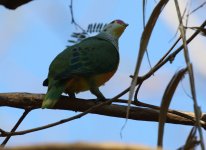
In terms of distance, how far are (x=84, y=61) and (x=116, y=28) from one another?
1219 millimetres

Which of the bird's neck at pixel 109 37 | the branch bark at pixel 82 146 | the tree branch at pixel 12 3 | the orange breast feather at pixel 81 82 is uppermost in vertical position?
the bird's neck at pixel 109 37

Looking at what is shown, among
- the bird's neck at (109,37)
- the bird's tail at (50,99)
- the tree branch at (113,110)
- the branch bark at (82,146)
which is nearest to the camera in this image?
the branch bark at (82,146)

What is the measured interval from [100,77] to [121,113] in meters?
1.11

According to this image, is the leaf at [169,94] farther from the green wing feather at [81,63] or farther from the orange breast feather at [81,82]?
the orange breast feather at [81,82]

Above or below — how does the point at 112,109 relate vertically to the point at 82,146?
above

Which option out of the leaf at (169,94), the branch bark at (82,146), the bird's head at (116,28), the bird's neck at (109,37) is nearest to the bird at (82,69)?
the bird's neck at (109,37)

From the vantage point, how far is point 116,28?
4.43 metres

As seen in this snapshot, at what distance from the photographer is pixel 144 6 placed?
1355 millimetres

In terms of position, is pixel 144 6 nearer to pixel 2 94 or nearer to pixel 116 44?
pixel 2 94

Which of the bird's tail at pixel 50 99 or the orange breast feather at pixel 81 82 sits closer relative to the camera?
the bird's tail at pixel 50 99

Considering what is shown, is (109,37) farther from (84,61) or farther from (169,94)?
(169,94)

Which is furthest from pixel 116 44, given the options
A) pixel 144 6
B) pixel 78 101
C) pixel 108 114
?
pixel 144 6

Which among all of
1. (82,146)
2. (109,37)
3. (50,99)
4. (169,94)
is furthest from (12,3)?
(109,37)

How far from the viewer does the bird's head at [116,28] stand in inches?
172
